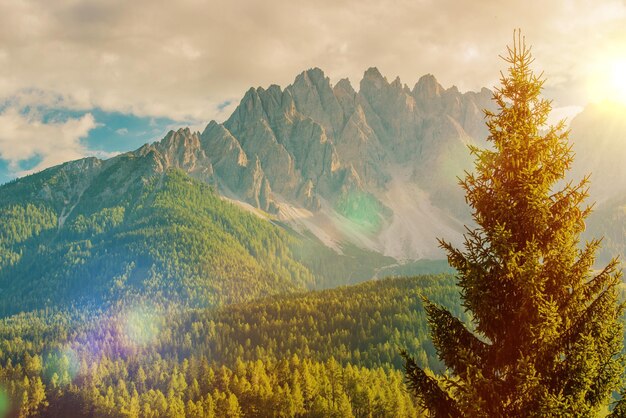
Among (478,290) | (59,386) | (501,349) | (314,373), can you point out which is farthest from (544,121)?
(59,386)

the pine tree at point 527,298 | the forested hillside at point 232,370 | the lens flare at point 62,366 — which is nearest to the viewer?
the pine tree at point 527,298

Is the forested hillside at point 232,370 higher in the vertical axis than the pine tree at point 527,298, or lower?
lower

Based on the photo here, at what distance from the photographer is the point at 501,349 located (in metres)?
18.1

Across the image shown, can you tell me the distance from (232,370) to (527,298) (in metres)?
131

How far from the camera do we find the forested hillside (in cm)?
10688

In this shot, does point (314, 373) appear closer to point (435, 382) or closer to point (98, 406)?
point (98, 406)

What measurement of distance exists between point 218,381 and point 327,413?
2982cm

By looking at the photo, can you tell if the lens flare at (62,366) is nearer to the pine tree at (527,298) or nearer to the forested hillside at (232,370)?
the forested hillside at (232,370)

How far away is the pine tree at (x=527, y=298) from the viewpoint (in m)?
17.2

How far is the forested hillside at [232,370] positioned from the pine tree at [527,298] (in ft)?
279

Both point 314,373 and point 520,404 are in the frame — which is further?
point 314,373

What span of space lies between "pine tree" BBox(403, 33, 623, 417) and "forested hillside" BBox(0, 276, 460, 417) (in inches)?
3347

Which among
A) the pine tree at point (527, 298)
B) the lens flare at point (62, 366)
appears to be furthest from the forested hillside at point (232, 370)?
the pine tree at point (527, 298)

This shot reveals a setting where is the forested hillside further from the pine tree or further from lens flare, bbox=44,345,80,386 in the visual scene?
the pine tree
